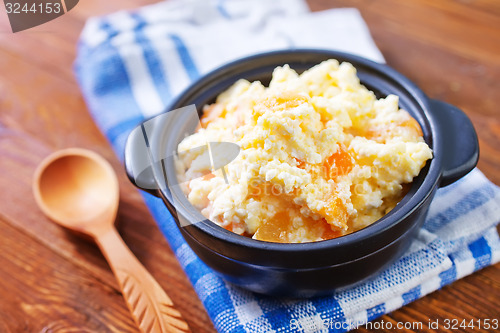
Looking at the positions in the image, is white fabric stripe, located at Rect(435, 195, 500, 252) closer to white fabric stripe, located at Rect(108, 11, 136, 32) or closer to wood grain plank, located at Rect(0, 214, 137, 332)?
wood grain plank, located at Rect(0, 214, 137, 332)

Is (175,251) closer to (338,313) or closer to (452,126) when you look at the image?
(338,313)

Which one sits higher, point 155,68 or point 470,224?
point 155,68

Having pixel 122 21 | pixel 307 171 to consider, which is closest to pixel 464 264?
pixel 307 171

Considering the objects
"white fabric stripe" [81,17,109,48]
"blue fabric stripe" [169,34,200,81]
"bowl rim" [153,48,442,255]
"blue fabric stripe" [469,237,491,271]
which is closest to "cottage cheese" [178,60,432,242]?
"bowl rim" [153,48,442,255]

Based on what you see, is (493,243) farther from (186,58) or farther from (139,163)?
(186,58)

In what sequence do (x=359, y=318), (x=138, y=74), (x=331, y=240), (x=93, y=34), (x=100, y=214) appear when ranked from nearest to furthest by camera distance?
(x=331, y=240) < (x=359, y=318) < (x=100, y=214) < (x=138, y=74) < (x=93, y=34)

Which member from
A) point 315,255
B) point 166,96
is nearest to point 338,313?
point 315,255
